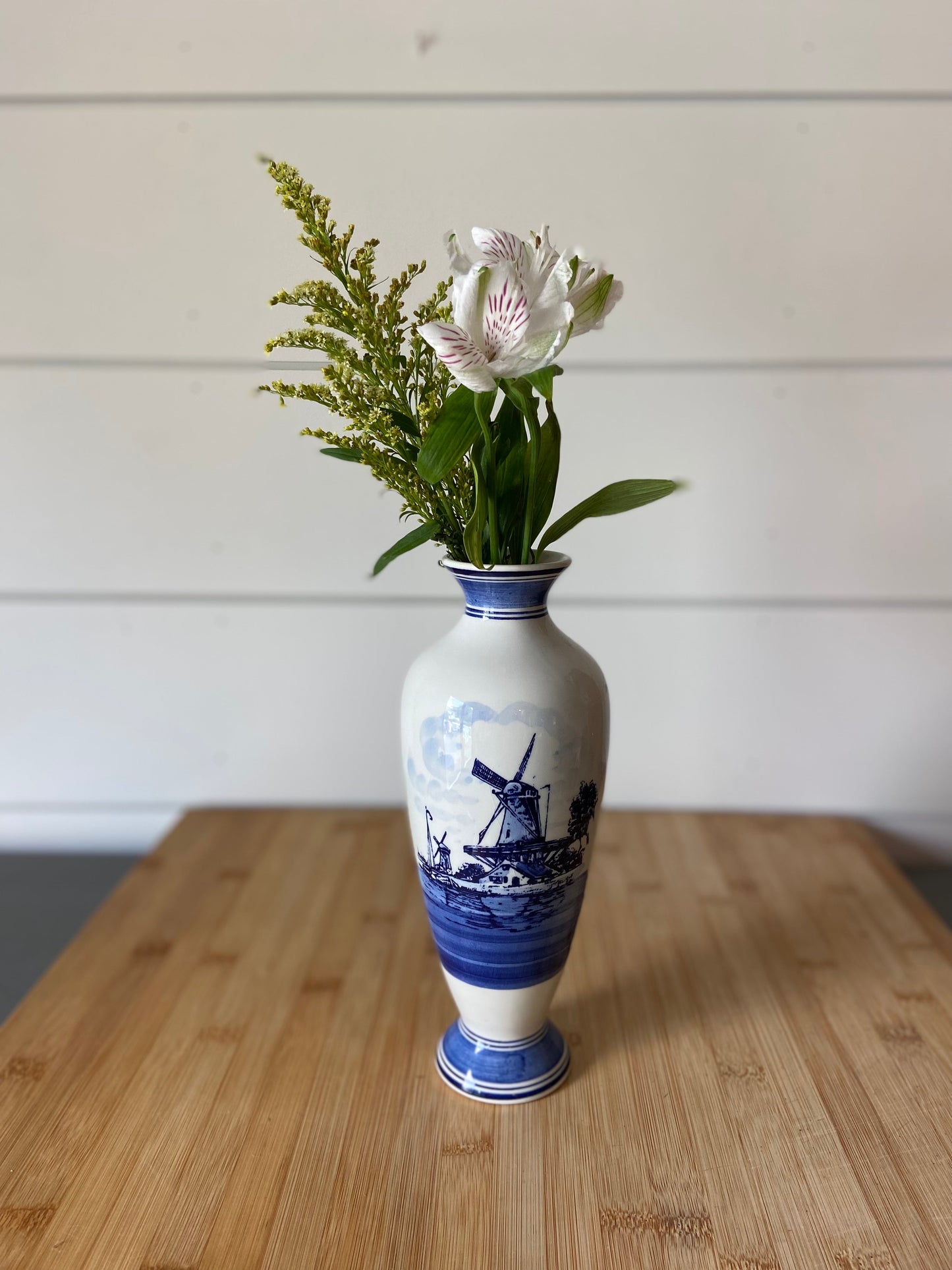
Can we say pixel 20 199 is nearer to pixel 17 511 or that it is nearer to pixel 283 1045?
pixel 17 511

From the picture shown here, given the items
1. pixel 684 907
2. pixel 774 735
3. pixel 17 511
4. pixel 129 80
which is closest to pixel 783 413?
pixel 774 735

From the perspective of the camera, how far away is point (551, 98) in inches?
42.3

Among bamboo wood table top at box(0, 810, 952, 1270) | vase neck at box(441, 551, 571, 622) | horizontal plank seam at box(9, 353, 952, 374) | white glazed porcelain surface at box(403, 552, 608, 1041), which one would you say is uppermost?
horizontal plank seam at box(9, 353, 952, 374)

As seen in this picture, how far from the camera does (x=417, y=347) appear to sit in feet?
2.23

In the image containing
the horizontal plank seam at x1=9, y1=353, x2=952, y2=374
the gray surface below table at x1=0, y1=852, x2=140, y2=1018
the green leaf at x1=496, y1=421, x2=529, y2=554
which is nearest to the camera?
the green leaf at x1=496, y1=421, x2=529, y2=554

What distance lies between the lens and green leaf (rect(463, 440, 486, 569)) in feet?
2.19

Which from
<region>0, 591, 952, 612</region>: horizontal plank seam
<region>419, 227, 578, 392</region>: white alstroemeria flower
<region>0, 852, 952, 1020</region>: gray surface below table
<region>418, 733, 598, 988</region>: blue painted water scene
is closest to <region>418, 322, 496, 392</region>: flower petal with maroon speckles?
<region>419, 227, 578, 392</region>: white alstroemeria flower

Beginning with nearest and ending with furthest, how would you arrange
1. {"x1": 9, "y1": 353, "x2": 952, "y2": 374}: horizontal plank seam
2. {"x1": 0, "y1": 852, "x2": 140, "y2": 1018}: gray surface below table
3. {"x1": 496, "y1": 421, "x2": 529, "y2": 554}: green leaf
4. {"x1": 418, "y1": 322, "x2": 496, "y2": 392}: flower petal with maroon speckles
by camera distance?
{"x1": 418, "y1": 322, "x2": 496, "y2": 392}: flower petal with maroon speckles
{"x1": 496, "y1": 421, "x2": 529, "y2": 554}: green leaf
{"x1": 0, "y1": 852, "x2": 140, "y2": 1018}: gray surface below table
{"x1": 9, "y1": 353, "x2": 952, "y2": 374}: horizontal plank seam

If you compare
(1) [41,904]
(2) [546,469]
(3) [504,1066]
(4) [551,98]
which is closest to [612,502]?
(2) [546,469]

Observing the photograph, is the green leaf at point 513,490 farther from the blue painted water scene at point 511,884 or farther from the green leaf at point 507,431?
the blue painted water scene at point 511,884

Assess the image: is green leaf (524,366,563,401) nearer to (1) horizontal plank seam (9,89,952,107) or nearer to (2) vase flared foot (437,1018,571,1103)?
(2) vase flared foot (437,1018,571,1103)

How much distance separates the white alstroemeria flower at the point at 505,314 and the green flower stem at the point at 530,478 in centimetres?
3

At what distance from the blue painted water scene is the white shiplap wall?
1.70 ft

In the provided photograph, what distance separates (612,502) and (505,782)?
21cm
